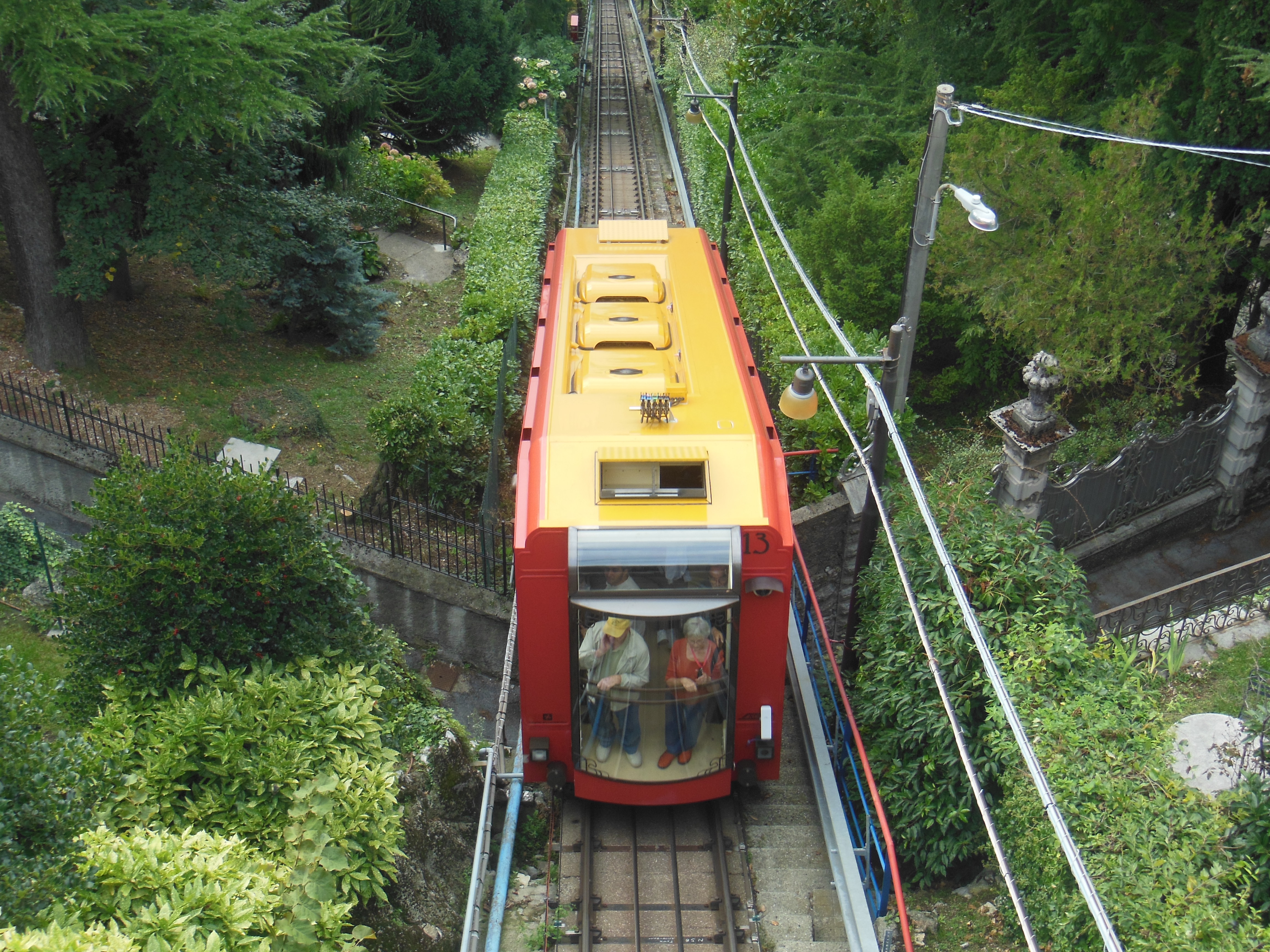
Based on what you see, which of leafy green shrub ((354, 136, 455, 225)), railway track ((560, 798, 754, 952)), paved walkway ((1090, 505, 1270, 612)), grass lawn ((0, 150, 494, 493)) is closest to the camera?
railway track ((560, 798, 754, 952))

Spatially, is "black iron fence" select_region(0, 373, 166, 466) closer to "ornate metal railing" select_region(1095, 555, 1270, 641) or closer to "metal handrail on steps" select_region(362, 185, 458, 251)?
"metal handrail on steps" select_region(362, 185, 458, 251)

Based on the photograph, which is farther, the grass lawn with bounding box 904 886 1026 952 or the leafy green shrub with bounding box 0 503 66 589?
the leafy green shrub with bounding box 0 503 66 589

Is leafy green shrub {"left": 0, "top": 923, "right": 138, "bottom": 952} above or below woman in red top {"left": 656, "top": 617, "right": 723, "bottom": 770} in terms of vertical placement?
below

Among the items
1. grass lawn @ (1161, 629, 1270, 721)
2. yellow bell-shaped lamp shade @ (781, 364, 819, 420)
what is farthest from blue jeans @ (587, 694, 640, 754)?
grass lawn @ (1161, 629, 1270, 721)

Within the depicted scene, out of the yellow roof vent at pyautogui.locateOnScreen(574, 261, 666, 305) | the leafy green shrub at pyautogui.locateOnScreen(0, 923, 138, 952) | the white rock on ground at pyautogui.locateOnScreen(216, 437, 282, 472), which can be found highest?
the yellow roof vent at pyautogui.locateOnScreen(574, 261, 666, 305)

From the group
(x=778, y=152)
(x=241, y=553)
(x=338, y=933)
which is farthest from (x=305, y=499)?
(x=778, y=152)

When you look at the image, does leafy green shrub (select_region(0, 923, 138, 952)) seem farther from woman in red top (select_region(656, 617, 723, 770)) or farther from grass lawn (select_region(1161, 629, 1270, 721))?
grass lawn (select_region(1161, 629, 1270, 721))

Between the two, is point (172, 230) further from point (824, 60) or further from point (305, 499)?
point (824, 60)

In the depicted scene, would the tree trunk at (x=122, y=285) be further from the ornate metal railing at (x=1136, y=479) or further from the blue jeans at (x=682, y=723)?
the ornate metal railing at (x=1136, y=479)

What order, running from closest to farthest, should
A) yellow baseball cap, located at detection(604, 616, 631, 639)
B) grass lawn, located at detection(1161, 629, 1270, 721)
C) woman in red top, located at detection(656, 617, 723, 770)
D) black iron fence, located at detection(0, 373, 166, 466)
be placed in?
yellow baseball cap, located at detection(604, 616, 631, 639) < woman in red top, located at detection(656, 617, 723, 770) < grass lawn, located at detection(1161, 629, 1270, 721) < black iron fence, located at detection(0, 373, 166, 466)
